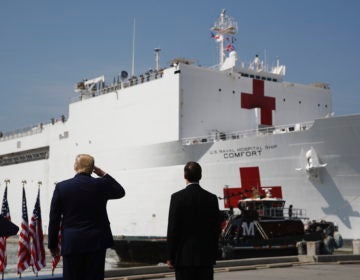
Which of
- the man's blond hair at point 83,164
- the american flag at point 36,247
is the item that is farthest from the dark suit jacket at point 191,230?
the american flag at point 36,247

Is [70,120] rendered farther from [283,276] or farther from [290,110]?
[283,276]

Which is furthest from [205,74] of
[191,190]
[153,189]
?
[191,190]

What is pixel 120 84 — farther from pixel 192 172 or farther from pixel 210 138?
pixel 192 172

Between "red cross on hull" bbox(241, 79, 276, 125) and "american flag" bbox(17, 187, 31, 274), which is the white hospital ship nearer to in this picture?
"red cross on hull" bbox(241, 79, 276, 125)

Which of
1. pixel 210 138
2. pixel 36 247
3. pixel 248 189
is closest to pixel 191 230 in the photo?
pixel 36 247

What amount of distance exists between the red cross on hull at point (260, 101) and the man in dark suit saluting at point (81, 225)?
1590 centimetres

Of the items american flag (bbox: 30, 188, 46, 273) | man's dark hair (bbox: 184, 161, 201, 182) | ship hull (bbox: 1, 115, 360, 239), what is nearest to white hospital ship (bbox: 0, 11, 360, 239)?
ship hull (bbox: 1, 115, 360, 239)

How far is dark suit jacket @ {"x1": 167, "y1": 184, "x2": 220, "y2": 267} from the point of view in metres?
3.10

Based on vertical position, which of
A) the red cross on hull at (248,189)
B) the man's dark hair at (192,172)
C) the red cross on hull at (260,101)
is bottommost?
the man's dark hair at (192,172)

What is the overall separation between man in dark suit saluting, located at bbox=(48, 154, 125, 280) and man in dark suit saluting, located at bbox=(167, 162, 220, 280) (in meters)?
0.38

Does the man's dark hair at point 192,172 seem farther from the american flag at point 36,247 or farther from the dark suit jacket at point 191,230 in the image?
the american flag at point 36,247

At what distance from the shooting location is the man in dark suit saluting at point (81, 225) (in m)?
2.98

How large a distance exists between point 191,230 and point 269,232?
9.85 metres

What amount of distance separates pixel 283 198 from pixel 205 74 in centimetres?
577
